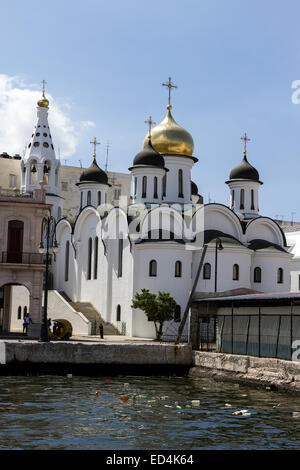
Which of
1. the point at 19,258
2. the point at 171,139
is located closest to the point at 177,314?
the point at 19,258

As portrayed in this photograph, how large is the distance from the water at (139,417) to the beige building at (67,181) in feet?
144

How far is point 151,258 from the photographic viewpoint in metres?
40.8

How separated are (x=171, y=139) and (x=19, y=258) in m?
18.7

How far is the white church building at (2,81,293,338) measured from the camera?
1606 inches

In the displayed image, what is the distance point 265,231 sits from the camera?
45844mm

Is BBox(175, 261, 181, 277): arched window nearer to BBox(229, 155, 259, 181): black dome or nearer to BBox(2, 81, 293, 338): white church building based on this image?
BBox(2, 81, 293, 338): white church building

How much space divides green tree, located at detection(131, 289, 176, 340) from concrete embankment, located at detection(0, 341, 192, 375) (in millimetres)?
11479

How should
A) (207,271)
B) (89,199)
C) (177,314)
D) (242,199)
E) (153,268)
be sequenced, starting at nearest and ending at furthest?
(177,314), (207,271), (153,268), (242,199), (89,199)

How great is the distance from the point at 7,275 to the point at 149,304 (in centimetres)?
890

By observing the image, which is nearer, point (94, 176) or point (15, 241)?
point (15, 241)

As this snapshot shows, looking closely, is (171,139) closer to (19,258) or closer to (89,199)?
(89,199)

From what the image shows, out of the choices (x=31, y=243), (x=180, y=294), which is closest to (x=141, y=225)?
(x=180, y=294)

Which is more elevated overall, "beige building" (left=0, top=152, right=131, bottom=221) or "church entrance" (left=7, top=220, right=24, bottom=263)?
"beige building" (left=0, top=152, right=131, bottom=221)

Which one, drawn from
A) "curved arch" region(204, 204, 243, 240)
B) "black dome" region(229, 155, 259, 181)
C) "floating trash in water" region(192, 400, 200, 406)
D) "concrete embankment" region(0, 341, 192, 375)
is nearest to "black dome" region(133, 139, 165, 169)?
"curved arch" region(204, 204, 243, 240)
